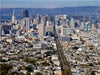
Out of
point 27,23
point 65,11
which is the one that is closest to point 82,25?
point 65,11

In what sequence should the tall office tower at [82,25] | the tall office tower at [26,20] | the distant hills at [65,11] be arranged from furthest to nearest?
1. the tall office tower at [82,25]
2. the tall office tower at [26,20]
3. the distant hills at [65,11]

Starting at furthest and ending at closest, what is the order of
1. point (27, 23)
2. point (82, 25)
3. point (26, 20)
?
point (82, 25), point (26, 20), point (27, 23)

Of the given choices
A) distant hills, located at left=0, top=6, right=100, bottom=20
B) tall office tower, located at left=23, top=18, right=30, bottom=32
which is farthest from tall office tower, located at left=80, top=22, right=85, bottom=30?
tall office tower, located at left=23, top=18, right=30, bottom=32

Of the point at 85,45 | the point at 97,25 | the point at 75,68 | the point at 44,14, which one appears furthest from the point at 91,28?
the point at 75,68

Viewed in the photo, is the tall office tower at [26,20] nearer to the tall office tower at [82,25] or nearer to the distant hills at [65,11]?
the distant hills at [65,11]

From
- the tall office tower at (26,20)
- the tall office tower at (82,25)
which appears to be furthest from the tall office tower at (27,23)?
the tall office tower at (82,25)

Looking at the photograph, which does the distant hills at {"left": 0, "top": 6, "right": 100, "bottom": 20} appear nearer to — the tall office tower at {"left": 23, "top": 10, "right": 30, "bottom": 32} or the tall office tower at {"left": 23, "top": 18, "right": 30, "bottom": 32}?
the tall office tower at {"left": 23, "top": 10, "right": 30, "bottom": 32}

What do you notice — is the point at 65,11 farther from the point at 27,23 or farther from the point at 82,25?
the point at 27,23

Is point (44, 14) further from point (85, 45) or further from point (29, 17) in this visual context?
point (85, 45)

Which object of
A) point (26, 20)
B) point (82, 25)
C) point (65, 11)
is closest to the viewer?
point (65, 11)

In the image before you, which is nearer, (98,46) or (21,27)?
Result: (98,46)

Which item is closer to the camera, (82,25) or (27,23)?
(27,23)
